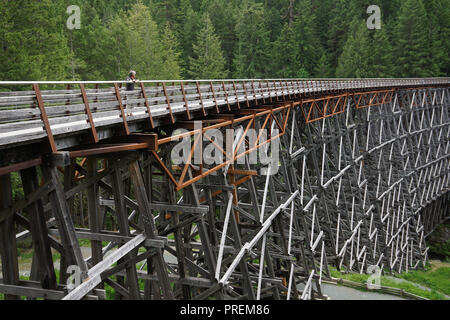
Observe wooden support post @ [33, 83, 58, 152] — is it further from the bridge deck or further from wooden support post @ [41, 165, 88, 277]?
wooden support post @ [41, 165, 88, 277]

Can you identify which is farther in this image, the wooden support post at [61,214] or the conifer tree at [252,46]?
the conifer tree at [252,46]

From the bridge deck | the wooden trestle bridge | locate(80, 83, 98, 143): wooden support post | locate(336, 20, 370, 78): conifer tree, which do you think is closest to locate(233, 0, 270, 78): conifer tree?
locate(336, 20, 370, 78): conifer tree

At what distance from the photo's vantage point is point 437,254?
31984 millimetres

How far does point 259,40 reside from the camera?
159 feet

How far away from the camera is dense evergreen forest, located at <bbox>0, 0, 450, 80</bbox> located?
29188 mm

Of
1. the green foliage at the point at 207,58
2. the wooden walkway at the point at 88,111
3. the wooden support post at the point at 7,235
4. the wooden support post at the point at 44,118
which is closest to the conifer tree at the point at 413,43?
the green foliage at the point at 207,58

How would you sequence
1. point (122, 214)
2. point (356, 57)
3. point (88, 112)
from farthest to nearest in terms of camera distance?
point (356, 57) < point (122, 214) < point (88, 112)

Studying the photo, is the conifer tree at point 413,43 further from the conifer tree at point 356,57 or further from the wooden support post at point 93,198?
the wooden support post at point 93,198

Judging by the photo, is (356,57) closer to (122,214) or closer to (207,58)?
(207,58)

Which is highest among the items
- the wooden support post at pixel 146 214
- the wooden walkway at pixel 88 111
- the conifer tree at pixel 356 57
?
the conifer tree at pixel 356 57

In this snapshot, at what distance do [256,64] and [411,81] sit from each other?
868 inches

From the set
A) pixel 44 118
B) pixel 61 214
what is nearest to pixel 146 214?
pixel 61 214

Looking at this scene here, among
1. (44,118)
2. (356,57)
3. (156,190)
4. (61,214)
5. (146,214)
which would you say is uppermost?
(356,57)

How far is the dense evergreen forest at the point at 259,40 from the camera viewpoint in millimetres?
29188
